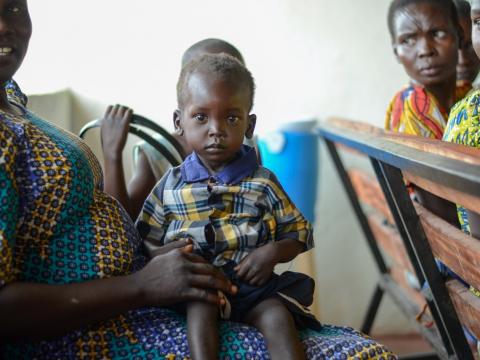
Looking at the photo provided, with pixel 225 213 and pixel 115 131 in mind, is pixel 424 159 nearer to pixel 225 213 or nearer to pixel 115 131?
pixel 225 213

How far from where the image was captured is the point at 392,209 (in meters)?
2.29

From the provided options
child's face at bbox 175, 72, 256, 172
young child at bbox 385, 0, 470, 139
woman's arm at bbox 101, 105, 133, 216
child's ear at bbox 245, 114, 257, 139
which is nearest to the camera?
child's face at bbox 175, 72, 256, 172

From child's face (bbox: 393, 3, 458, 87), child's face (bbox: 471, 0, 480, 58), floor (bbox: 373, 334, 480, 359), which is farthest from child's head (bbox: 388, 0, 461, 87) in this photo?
floor (bbox: 373, 334, 480, 359)

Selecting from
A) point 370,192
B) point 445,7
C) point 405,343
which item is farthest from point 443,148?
point 405,343

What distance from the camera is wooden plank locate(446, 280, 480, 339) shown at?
6.22 feet

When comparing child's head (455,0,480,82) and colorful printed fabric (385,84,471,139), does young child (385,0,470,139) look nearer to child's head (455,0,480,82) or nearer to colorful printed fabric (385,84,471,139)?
colorful printed fabric (385,84,471,139)

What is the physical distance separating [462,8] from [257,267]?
197 cm

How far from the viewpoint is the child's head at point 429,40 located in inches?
112

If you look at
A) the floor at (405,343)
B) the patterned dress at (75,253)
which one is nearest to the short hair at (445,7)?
the patterned dress at (75,253)

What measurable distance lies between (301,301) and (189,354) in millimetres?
323

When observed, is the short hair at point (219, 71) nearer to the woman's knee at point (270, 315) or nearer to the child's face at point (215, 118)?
the child's face at point (215, 118)

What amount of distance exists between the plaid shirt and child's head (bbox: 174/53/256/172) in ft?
0.16

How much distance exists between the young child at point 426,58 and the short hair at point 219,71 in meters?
1.06

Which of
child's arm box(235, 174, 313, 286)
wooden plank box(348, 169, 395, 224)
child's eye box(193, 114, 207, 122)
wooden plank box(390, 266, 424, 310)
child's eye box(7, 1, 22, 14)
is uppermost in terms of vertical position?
child's eye box(7, 1, 22, 14)
